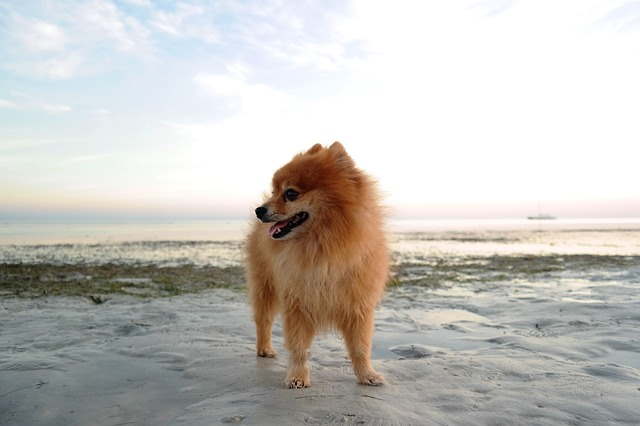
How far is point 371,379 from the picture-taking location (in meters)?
3.39

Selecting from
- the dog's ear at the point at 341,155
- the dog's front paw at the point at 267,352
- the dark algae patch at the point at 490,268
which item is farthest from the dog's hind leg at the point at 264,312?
the dark algae patch at the point at 490,268

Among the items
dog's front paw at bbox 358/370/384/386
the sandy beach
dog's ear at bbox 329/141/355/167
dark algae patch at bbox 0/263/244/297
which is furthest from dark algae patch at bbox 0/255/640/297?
dog's front paw at bbox 358/370/384/386

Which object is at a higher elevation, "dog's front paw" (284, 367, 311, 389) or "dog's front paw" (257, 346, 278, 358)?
"dog's front paw" (284, 367, 311, 389)

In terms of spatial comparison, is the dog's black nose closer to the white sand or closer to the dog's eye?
the dog's eye

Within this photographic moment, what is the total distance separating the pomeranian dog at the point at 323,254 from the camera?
3.55 metres

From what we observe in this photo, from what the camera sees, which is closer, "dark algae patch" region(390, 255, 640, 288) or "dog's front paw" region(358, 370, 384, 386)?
"dog's front paw" region(358, 370, 384, 386)

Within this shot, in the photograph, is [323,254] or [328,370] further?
[328,370]

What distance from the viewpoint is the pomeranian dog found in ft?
11.6

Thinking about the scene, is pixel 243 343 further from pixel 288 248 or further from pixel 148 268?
pixel 148 268

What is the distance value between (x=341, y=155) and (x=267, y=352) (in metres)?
2.07

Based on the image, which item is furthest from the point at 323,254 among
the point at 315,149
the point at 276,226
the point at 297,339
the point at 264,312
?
the point at 264,312

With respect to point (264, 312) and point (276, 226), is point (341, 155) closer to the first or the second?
point (276, 226)

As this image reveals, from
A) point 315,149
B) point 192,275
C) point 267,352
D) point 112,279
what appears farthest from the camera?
point 192,275

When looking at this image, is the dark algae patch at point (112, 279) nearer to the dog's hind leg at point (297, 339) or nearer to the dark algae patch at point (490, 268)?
the dark algae patch at point (490, 268)
